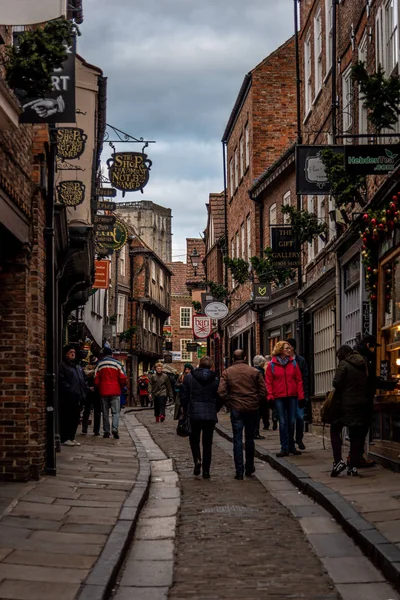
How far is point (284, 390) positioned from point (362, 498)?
4921mm

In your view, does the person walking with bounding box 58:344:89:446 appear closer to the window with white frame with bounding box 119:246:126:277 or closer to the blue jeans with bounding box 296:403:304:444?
the blue jeans with bounding box 296:403:304:444

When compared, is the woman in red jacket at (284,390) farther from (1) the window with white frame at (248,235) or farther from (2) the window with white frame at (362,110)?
(1) the window with white frame at (248,235)

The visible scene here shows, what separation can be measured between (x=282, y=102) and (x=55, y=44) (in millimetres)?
24293

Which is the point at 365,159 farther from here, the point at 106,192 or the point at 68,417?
the point at 106,192

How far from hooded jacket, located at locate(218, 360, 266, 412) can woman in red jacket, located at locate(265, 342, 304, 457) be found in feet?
4.37

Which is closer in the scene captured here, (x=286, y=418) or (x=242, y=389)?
(x=242, y=389)

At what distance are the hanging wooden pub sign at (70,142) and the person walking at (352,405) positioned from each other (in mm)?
7750

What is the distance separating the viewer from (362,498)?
383 inches

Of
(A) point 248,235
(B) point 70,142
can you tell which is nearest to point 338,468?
(B) point 70,142

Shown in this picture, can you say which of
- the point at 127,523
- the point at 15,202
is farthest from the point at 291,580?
the point at 15,202

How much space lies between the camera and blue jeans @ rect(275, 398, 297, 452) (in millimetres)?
14584

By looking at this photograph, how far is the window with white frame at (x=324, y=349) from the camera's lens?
20516 millimetres

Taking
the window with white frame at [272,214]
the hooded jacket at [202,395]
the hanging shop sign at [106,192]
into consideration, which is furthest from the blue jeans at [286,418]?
the window with white frame at [272,214]

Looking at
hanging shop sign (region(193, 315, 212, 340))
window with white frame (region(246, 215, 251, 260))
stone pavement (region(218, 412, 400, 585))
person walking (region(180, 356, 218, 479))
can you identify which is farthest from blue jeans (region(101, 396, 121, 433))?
hanging shop sign (region(193, 315, 212, 340))
